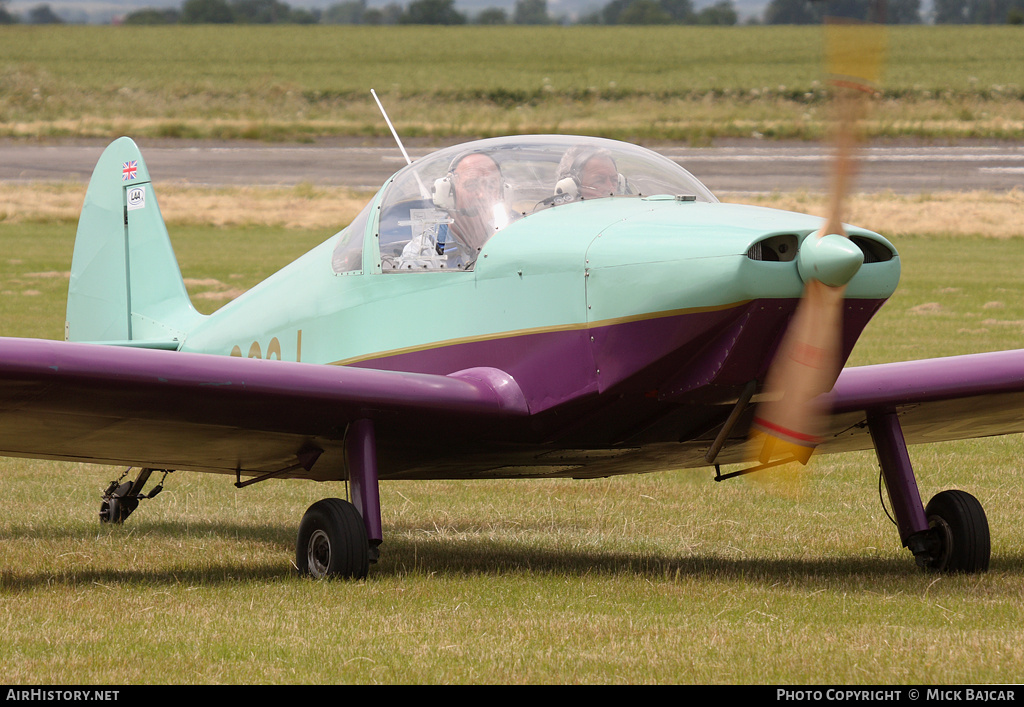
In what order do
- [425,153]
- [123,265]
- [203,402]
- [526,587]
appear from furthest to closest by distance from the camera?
[425,153], [123,265], [526,587], [203,402]

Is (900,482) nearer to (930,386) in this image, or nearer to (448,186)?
(930,386)

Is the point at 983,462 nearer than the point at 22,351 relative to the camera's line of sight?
No

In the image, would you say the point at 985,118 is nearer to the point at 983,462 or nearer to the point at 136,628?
the point at 983,462

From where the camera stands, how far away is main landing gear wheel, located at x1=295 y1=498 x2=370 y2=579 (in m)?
6.94

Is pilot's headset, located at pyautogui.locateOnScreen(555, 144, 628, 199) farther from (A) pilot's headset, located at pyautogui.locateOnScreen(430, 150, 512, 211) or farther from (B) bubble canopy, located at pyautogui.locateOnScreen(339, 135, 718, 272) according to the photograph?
(A) pilot's headset, located at pyautogui.locateOnScreen(430, 150, 512, 211)

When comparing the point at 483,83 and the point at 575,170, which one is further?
the point at 483,83

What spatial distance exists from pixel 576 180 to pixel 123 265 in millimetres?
4687

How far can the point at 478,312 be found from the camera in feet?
23.9

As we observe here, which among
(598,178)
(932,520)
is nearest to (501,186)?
(598,178)

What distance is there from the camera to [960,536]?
7473 mm

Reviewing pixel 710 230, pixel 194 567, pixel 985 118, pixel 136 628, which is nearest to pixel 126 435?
pixel 194 567

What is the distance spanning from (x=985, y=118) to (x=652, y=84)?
68.9ft

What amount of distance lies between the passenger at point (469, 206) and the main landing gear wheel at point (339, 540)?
1463mm

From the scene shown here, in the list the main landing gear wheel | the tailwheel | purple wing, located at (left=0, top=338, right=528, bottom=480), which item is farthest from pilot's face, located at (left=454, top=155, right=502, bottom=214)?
the tailwheel
